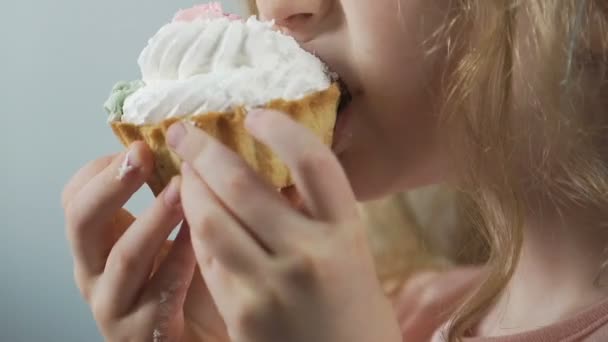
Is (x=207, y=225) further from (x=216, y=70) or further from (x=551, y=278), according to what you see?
(x=551, y=278)

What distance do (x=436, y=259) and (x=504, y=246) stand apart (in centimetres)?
45

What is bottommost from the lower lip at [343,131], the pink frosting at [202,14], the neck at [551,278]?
the neck at [551,278]

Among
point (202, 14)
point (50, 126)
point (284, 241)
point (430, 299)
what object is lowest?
point (430, 299)

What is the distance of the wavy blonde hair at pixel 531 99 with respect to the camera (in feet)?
2.14

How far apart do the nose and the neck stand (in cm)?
30

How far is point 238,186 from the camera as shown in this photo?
2.00ft

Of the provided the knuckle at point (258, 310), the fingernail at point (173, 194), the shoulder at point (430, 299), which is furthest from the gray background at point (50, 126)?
the knuckle at point (258, 310)

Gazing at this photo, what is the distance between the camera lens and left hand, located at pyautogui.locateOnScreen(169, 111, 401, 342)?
60 centimetres

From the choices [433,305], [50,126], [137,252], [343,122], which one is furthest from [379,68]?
[50,126]

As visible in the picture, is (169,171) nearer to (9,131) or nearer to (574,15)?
(574,15)

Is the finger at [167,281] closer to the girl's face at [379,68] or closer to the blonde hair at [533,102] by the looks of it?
the girl's face at [379,68]

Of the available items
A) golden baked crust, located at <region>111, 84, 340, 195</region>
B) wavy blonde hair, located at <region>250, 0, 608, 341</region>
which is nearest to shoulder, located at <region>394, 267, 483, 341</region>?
wavy blonde hair, located at <region>250, 0, 608, 341</region>

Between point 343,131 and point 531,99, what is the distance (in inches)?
6.9

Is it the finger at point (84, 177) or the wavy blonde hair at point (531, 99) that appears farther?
the finger at point (84, 177)
